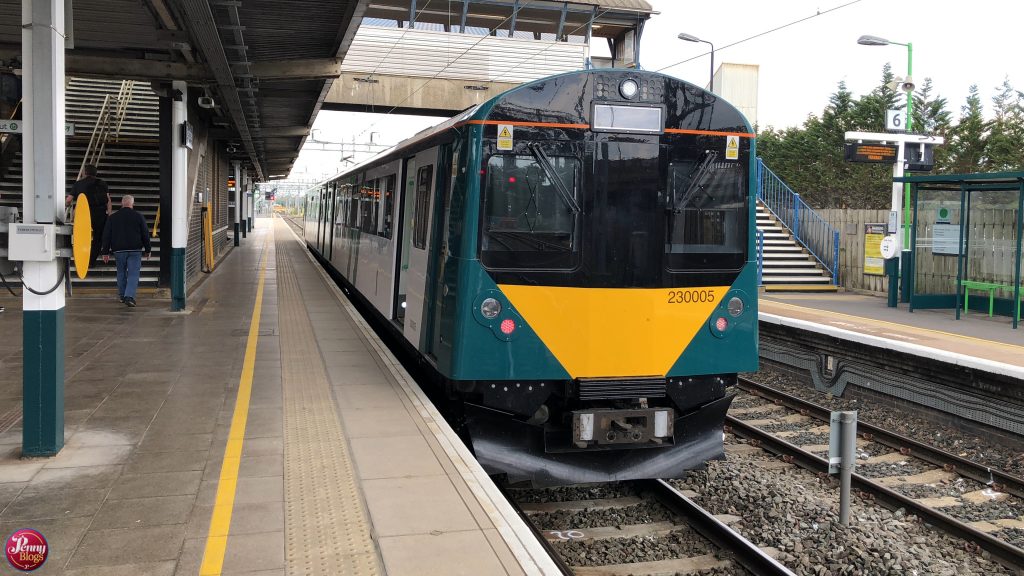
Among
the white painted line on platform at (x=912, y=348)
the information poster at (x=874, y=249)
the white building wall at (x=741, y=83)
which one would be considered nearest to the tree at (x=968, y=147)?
the white building wall at (x=741, y=83)

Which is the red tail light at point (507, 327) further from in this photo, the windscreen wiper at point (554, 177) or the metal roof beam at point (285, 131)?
the metal roof beam at point (285, 131)

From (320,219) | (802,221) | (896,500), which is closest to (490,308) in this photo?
(896,500)

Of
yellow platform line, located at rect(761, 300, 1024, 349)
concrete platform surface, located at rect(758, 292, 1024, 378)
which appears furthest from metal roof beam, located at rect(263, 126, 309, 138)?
yellow platform line, located at rect(761, 300, 1024, 349)

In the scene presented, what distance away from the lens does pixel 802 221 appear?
2198 cm

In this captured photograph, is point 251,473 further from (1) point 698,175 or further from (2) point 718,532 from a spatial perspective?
(1) point 698,175

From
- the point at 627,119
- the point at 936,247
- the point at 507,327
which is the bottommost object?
the point at 507,327

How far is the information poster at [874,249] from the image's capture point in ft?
60.4

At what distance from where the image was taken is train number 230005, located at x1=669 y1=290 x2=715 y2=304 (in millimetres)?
6363

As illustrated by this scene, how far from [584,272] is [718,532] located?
79.9 inches

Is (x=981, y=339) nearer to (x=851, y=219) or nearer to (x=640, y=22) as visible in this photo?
(x=851, y=219)

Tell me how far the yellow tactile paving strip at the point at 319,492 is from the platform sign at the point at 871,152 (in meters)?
13.2

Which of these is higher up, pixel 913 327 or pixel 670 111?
pixel 670 111

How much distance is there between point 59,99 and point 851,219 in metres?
18.3

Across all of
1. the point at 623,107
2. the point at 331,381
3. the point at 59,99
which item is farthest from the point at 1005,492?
the point at 59,99
